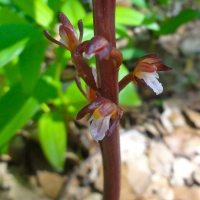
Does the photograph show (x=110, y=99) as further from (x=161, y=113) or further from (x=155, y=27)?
(x=161, y=113)

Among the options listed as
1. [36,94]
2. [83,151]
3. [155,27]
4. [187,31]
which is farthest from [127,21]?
[187,31]

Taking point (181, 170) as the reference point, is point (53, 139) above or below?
above

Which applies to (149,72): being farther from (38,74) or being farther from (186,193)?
(186,193)

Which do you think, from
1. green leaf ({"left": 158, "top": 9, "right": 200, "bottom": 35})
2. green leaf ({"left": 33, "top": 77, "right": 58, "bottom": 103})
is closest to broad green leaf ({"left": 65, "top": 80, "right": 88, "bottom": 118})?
green leaf ({"left": 33, "top": 77, "right": 58, "bottom": 103})

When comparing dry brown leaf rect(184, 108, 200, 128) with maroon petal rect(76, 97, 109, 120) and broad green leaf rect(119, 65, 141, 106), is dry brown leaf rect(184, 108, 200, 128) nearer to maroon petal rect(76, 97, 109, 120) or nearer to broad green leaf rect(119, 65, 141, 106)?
broad green leaf rect(119, 65, 141, 106)

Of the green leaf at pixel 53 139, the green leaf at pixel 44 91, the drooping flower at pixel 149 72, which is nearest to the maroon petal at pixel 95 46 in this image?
the drooping flower at pixel 149 72

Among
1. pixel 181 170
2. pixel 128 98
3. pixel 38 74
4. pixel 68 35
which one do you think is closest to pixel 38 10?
pixel 38 74
